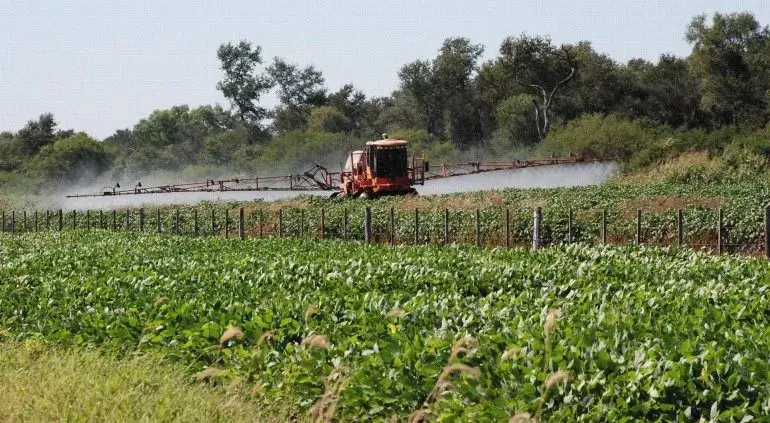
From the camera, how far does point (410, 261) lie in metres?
18.6

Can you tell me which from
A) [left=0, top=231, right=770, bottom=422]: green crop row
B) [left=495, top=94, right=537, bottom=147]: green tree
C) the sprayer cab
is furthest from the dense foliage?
[left=495, top=94, right=537, bottom=147]: green tree

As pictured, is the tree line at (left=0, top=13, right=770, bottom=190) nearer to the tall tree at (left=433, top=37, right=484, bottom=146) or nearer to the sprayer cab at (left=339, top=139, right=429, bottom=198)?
the tall tree at (left=433, top=37, right=484, bottom=146)

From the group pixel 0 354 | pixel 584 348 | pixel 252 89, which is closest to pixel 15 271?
pixel 0 354

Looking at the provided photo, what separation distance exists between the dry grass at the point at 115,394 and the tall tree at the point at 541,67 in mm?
73214

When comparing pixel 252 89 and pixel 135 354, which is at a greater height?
pixel 252 89

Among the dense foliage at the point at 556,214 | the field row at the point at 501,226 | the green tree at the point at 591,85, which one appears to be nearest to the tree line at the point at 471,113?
the green tree at the point at 591,85

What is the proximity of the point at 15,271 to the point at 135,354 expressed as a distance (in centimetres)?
944

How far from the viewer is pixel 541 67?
8325 centimetres

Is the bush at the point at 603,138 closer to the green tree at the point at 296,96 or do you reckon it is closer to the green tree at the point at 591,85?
the green tree at the point at 591,85

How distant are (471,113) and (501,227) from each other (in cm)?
5988

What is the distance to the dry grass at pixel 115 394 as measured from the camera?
853 centimetres

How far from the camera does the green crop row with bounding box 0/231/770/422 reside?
303 inches

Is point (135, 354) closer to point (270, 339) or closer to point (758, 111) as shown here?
point (270, 339)

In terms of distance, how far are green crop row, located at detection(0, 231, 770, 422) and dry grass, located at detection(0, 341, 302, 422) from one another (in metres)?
0.31
